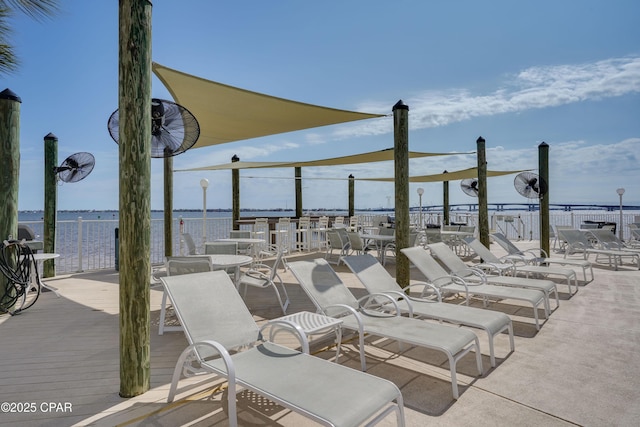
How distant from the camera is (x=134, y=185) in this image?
7.80 feet

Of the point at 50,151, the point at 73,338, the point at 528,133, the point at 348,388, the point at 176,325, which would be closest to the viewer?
the point at 348,388

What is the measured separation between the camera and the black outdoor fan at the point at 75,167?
679cm

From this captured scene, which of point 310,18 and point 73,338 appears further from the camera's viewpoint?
point 310,18

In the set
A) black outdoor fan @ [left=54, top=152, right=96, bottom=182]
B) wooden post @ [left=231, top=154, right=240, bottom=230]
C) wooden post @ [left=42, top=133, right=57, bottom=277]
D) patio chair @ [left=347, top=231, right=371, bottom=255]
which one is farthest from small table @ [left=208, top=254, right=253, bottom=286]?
wooden post @ [left=231, top=154, right=240, bottom=230]

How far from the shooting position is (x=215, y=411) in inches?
87.5

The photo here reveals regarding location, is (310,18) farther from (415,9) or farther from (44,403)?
(44,403)

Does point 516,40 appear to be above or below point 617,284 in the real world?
above

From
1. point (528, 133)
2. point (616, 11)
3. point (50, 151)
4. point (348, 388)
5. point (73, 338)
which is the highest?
point (616, 11)

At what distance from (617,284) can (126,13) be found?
7915 mm

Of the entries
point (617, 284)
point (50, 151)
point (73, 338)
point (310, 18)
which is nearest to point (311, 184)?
point (310, 18)

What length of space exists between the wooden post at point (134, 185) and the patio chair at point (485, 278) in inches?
151

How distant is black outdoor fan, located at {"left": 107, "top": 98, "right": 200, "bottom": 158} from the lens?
3.90 m

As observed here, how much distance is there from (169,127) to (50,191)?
4.38 m

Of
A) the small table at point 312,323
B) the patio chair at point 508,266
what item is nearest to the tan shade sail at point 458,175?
the patio chair at point 508,266
